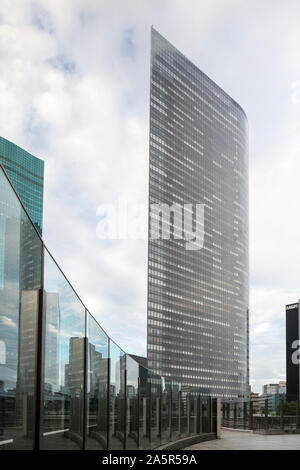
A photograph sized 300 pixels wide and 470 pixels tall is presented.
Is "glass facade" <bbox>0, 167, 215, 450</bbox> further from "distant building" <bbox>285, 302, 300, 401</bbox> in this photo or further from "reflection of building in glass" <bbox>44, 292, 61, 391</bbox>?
"distant building" <bbox>285, 302, 300, 401</bbox>

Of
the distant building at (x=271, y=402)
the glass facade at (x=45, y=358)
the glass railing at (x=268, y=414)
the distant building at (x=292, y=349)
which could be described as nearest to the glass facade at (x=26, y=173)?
the distant building at (x=292, y=349)

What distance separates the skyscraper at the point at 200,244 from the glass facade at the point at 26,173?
A: 1447 inches

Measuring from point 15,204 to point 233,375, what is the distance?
18688 cm

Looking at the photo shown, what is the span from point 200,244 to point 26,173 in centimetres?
6274

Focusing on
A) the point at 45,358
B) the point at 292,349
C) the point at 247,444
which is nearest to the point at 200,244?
the point at 292,349

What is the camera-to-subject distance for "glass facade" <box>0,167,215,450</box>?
431 centimetres

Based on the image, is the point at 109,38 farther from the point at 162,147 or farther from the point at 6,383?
the point at 6,383

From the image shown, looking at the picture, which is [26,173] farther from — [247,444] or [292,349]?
[247,444]

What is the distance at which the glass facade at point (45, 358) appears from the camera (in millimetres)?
4312

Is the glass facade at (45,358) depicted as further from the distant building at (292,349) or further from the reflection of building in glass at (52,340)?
the distant building at (292,349)

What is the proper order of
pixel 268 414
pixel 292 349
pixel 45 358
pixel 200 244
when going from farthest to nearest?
pixel 200 244, pixel 292 349, pixel 268 414, pixel 45 358

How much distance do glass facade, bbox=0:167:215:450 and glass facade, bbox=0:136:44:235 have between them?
4206 inches

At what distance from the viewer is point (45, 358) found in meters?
5.35
